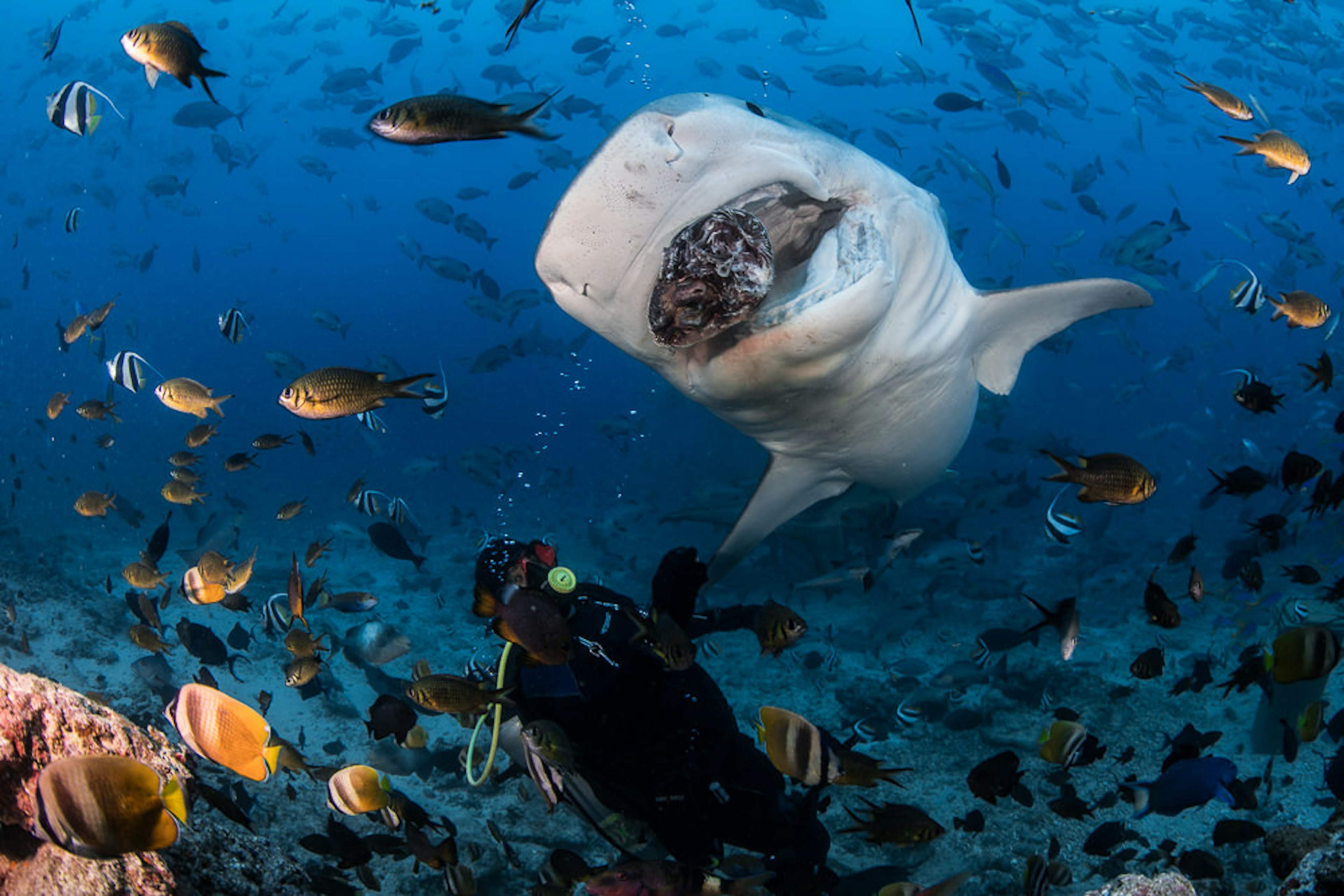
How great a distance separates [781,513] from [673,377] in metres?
2.03

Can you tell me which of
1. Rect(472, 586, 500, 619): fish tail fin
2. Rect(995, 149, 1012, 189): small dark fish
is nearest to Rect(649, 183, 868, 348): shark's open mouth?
Rect(472, 586, 500, 619): fish tail fin

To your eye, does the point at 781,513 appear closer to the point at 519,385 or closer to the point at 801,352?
the point at 801,352

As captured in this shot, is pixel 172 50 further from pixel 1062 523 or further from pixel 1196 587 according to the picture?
pixel 1196 587

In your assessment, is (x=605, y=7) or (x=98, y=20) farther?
(x=98, y=20)

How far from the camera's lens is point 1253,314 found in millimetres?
5859

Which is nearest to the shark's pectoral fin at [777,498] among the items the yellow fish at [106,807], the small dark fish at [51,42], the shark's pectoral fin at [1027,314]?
the shark's pectoral fin at [1027,314]

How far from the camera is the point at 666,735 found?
3822 mm

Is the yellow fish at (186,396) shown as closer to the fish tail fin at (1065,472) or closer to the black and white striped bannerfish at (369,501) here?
the black and white striped bannerfish at (369,501)

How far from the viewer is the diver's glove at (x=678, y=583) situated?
11.8 ft

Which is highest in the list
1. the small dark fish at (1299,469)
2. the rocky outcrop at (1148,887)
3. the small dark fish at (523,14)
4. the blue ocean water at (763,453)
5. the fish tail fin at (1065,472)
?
the small dark fish at (523,14)

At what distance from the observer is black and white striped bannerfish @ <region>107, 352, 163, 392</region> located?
19.1ft

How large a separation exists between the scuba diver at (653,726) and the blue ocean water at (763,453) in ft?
6.10

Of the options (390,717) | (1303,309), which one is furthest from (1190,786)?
(390,717)

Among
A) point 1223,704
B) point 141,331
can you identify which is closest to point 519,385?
point 141,331
